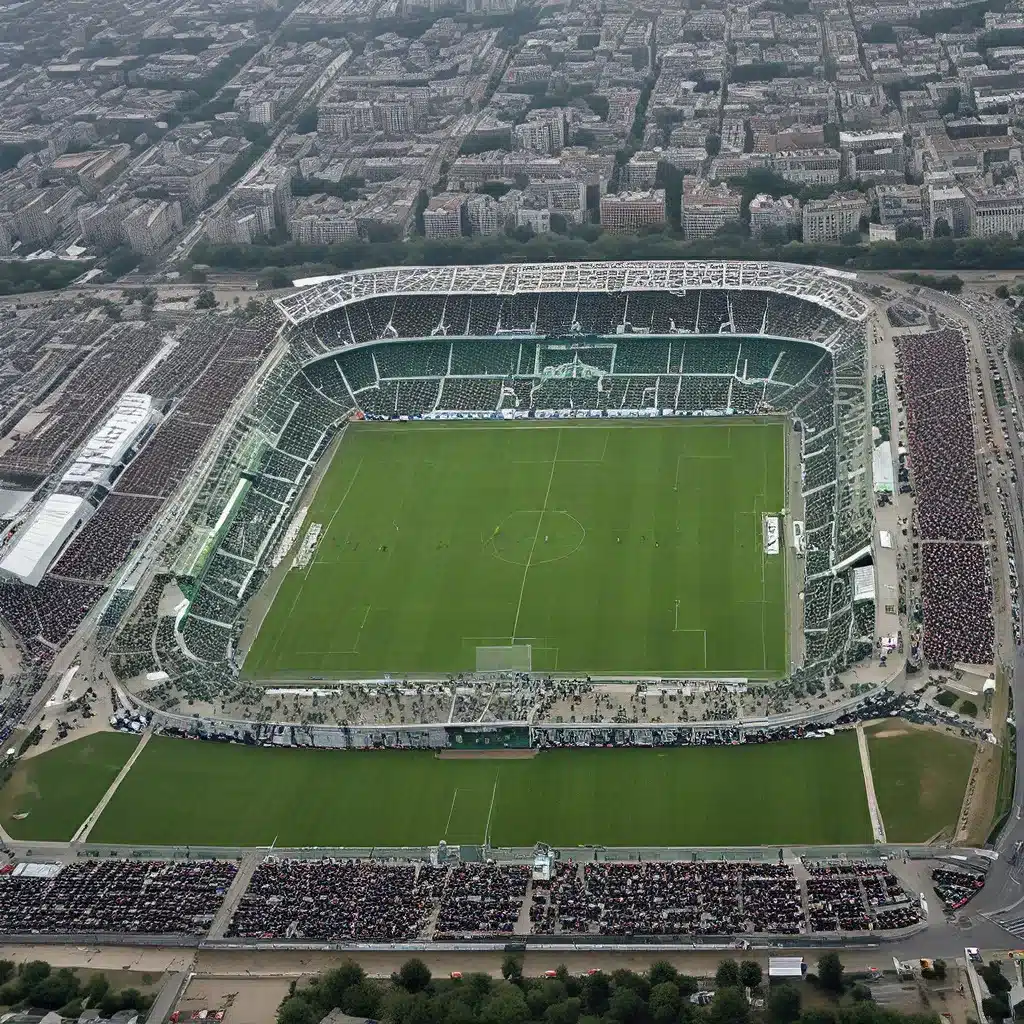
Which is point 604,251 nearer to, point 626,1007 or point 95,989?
point 626,1007

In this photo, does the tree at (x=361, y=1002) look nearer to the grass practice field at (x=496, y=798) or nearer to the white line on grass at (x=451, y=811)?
the grass practice field at (x=496, y=798)

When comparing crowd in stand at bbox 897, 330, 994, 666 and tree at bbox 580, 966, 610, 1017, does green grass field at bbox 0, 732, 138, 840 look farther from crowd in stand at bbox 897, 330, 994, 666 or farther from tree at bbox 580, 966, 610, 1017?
crowd in stand at bbox 897, 330, 994, 666

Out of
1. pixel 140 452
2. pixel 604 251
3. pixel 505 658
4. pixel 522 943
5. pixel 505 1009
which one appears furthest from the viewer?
pixel 604 251

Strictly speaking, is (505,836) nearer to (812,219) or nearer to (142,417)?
(142,417)

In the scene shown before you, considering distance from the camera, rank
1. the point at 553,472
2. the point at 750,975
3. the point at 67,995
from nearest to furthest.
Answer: the point at 750,975 < the point at 67,995 < the point at 553,472

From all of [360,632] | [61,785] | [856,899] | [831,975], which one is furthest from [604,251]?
[831,975]

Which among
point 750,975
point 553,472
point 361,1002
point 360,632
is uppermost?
point 553,472

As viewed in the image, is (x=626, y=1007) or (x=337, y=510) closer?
(x=626, y=1007)

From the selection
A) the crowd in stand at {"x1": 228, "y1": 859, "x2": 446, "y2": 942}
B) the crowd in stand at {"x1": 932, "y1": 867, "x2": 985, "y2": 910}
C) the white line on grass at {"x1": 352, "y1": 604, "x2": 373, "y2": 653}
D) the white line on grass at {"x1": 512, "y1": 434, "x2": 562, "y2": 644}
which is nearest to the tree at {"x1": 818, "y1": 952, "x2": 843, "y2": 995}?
the crowd in stand at {"x1": 932, "y1": 867, "x2": 985, "y2": 910}
